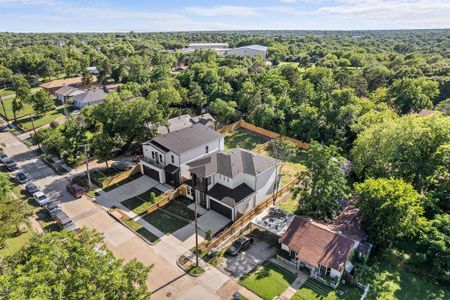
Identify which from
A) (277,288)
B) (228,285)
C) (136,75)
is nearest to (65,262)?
(228,285)

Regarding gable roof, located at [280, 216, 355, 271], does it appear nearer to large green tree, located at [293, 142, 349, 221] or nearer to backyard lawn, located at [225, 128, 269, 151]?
large green tree, located at [293, 142, 349, 221]

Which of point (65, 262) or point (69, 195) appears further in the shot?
point (69, 195)

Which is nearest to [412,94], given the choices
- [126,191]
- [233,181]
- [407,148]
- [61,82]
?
[407,148]

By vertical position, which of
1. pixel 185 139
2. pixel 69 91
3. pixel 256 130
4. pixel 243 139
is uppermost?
pixel 185 139

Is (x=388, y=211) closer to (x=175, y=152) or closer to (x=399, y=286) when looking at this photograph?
(x=399, y=286)

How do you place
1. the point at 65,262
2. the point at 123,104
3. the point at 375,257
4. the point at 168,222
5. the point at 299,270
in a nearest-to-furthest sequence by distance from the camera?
the point at 65,262, the point at 299,270, the point at 375,257, the point at 168,222, the point at 123,104

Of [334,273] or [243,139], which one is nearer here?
[334,273]

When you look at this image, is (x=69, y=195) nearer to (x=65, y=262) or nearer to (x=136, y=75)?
(x=65, y=262)

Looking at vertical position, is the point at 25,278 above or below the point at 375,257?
above
